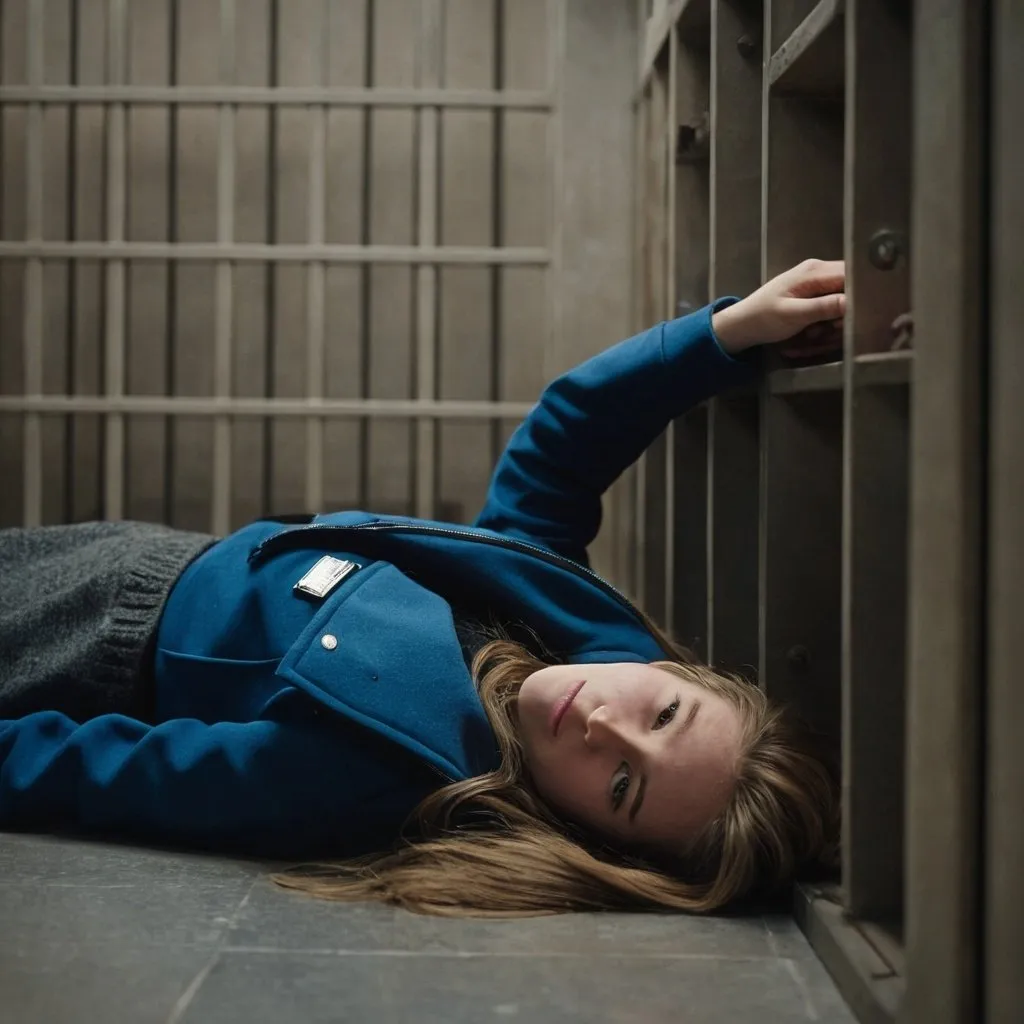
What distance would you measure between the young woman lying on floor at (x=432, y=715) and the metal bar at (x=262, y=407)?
0.74 meters

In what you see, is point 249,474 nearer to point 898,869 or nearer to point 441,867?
point 441,867

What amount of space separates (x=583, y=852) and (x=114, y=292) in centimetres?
166

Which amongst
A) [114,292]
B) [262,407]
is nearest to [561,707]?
[262,407]

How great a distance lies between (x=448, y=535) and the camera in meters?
1.63

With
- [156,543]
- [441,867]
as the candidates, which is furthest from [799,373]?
[156,543]

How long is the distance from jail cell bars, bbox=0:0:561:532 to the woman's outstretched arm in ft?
2.18

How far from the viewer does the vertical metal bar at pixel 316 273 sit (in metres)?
2.49

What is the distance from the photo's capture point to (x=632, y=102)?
249 cm

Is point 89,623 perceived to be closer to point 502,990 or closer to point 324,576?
point 324,576

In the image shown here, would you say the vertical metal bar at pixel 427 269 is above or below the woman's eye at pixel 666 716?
above

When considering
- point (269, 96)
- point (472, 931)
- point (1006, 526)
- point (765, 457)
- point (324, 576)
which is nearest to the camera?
point (1006, 526)

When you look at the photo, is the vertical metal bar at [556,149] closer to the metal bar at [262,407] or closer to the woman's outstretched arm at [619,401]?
the metal bar at [262,407]

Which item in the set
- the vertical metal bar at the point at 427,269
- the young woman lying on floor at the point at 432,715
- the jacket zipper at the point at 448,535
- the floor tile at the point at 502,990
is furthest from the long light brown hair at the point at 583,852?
the vertical metal bar at the point at 427,269

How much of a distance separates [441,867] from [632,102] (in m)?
1.67
